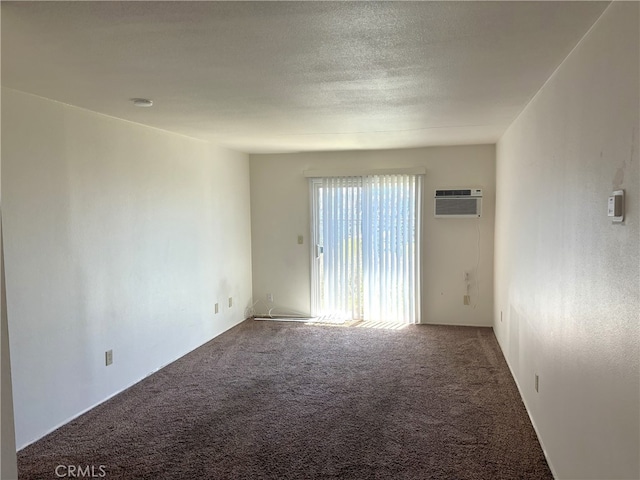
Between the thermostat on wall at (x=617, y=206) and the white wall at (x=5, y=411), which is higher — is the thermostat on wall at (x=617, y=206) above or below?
above

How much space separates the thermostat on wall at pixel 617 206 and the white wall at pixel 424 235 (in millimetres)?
3819

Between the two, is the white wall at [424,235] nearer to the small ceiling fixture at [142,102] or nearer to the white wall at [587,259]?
the white wall at [587,259]

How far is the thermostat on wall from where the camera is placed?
1499 millimetres

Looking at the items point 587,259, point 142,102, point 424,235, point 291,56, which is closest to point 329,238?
point 424,235

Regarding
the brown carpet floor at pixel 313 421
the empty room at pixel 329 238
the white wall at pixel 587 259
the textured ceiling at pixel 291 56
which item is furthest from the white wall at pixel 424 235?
the white wall at pixel 587 259

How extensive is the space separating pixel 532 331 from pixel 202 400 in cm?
245

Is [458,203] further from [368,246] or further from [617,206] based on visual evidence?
[617,206]

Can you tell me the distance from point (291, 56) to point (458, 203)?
3688 mm

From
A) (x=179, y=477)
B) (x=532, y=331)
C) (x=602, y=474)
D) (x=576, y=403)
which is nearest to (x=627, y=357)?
(x=602, y=474)

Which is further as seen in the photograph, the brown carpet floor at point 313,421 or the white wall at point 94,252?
the white wall at point 94,252

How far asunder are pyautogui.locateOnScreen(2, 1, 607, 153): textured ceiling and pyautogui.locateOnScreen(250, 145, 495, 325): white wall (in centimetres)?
181

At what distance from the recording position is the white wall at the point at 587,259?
1444mm

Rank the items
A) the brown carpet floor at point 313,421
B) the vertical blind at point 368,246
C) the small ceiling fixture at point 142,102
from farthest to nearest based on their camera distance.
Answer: the vertical blind at point 368,246 < the small ceiling fixture at point 142,102 < the brown carpet floor at point 313,421

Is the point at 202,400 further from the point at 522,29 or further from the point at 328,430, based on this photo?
the point at 522,29
